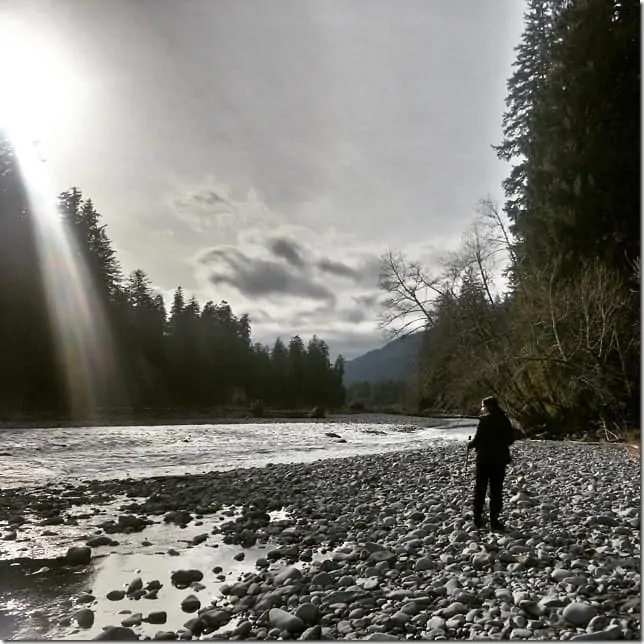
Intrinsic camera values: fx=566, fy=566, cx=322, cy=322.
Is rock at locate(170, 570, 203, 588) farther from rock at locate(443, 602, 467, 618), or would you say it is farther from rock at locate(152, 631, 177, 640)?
rock at locate(443, 602, 467, 618)

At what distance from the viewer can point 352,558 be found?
4.94 meters

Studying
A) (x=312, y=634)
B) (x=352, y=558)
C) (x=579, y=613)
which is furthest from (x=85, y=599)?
(x=579, y=613)

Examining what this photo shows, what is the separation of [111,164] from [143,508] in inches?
193

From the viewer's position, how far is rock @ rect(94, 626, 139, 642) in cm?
365

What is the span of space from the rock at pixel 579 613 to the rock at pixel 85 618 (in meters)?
3.13

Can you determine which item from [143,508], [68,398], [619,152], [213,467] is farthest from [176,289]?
[68,398]

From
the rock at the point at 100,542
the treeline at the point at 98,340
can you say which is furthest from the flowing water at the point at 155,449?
the rock at the point at 100,542

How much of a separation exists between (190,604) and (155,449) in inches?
488

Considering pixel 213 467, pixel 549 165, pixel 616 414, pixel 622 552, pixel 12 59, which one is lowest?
pixel 213 467

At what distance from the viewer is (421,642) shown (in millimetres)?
3219

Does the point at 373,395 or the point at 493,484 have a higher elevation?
the point at 373,395

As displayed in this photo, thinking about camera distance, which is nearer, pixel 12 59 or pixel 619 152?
pixel 12 59

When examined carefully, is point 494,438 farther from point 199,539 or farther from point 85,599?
point 85,599

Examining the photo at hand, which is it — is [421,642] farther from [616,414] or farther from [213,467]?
[213,467]
